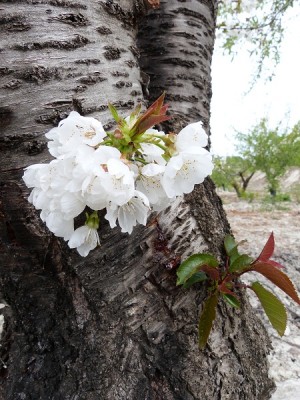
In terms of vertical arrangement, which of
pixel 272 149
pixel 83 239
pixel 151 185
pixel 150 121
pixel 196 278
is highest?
pixel 150 121

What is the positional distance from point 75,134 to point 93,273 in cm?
41

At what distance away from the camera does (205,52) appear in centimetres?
141

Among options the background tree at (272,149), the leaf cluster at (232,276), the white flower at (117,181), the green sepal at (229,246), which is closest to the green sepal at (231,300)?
the leaf cluster at (232,276)

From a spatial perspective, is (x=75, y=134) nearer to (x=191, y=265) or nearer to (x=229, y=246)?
(x=191, y=265)

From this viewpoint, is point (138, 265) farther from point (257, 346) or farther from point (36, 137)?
point (257, 346)

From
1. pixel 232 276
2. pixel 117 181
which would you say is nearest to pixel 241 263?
pixel 232 276

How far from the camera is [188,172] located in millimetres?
628

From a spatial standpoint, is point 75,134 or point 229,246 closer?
point 75,134

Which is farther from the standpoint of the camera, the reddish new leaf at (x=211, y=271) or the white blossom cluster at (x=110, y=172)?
the reddish new leaf at (x=211, y=271)

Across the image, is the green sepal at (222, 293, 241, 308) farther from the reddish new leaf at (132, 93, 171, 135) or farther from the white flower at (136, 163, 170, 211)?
the reddish new leaf at (132, 93, 171, 135)

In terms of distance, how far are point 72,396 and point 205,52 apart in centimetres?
119

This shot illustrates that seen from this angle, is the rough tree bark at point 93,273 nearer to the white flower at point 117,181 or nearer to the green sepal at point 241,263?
the green sepal at point 241,263

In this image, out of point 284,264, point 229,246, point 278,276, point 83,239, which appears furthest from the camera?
point 284,264

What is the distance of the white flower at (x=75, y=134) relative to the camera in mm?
587
